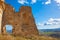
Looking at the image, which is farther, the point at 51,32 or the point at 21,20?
the point at 21,20

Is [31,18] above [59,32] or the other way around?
above

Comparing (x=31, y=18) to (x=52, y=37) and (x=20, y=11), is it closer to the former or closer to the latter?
(x=20, y=11)

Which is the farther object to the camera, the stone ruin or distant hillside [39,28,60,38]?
the stone ruin

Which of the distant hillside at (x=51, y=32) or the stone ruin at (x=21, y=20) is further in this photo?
the stone ruin at (x=21, y=20)

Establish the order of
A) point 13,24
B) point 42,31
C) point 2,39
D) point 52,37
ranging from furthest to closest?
point 13,24 → point 42,31 → point 52,37 → point 2,39

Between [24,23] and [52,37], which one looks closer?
[52,37]

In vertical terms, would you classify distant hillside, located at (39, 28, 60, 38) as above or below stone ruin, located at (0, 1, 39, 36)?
below

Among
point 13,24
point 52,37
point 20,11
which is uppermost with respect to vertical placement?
point 20,11

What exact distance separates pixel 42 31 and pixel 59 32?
5.69ft

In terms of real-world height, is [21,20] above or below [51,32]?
above

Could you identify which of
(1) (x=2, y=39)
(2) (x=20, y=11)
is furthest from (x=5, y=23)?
(1) (x=2, y=39)

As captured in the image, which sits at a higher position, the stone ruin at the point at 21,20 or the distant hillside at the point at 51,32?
the stone ruin at the point at 21,20

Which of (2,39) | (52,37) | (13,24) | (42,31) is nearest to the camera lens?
(2,39)

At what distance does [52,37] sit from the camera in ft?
61.5
